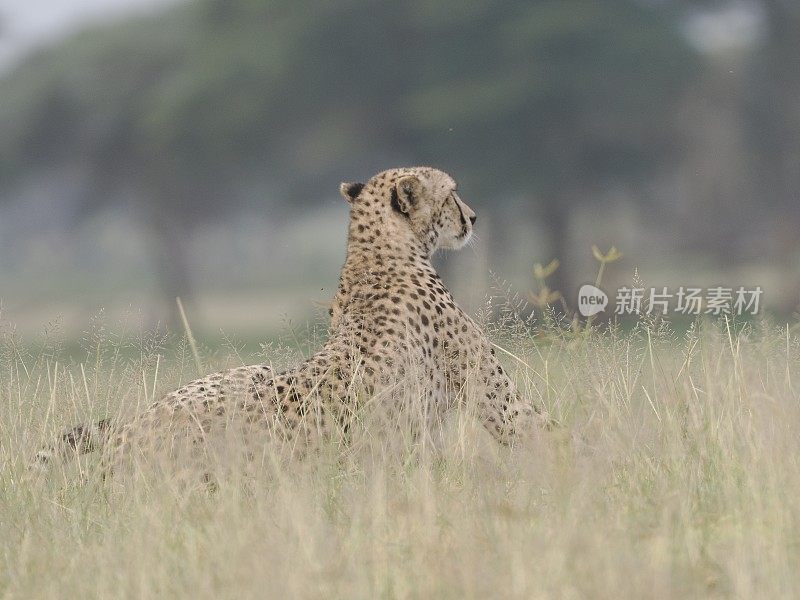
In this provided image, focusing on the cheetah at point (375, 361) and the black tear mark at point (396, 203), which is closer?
the cheetah at point (375, 361)

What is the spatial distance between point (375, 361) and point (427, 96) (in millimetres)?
12454

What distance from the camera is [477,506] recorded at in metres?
3.21

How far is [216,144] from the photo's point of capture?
1841cm


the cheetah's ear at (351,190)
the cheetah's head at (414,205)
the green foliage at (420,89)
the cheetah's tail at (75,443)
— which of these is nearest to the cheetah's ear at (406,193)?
the cheetah's head at (414,205)

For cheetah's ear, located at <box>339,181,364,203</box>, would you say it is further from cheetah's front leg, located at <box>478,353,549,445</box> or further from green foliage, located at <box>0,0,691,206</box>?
green foliage, located at <box>0,0,691,206</box>

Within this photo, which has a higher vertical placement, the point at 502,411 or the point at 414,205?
the point at 414,205

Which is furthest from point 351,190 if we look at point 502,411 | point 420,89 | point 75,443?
point 420,89

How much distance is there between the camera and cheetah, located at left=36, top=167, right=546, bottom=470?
150 inches

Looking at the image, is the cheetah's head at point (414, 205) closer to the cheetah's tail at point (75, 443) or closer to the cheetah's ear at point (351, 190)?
the cheetah's ear at point (351, 190)

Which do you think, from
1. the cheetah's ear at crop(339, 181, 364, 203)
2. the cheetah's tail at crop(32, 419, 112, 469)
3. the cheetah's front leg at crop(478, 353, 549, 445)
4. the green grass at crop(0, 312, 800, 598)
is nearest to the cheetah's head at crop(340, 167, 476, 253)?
the cheetah's ear at crop(339, 181, 364, 203)

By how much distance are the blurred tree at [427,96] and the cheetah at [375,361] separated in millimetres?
11522

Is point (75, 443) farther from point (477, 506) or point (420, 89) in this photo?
point (420, 89)

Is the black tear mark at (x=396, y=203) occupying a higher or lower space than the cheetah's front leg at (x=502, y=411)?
higher

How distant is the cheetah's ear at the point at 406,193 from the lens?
438 centimetres
